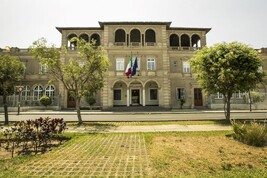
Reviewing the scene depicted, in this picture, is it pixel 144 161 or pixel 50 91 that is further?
pixel 50 91

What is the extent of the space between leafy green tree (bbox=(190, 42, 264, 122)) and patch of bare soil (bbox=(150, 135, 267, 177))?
8124 mm

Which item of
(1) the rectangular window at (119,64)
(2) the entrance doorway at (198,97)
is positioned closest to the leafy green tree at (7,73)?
(1) the rectangular window at (119,64)

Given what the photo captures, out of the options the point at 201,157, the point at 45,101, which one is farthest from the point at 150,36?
the point at 201,157

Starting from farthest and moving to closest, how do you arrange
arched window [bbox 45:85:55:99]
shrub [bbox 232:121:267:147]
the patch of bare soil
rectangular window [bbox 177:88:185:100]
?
arched window [bbox 45:85:55:99], rectangular window [bbox 177:88:185:100], shrub [bbox 232:121:267:147], the patch of bare soil

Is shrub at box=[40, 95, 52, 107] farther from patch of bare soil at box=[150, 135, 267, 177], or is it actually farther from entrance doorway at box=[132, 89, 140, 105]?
patch of bare soil at box=[150, 135, 267, 177]

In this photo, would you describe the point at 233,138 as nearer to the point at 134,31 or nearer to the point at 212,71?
the point at 212,71

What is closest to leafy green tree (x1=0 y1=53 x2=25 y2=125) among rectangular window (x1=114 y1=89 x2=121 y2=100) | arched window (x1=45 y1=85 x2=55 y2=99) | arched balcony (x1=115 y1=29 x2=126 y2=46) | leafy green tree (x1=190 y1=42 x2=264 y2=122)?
leafy green tree (x1=190 y1=42 x2=264 y2=122)

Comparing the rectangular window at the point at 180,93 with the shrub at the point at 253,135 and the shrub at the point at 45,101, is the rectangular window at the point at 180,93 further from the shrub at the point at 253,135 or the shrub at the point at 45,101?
the shrub at the point at 253,135

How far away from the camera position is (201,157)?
6.05 m

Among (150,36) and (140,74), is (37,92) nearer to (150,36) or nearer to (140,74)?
(140,74)

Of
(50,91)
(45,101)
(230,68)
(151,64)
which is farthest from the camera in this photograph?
(50,91)

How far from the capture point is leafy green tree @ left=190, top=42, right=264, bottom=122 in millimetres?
14688

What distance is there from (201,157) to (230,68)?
10.9 meters

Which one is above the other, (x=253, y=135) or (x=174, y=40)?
(x=174, y=40)
